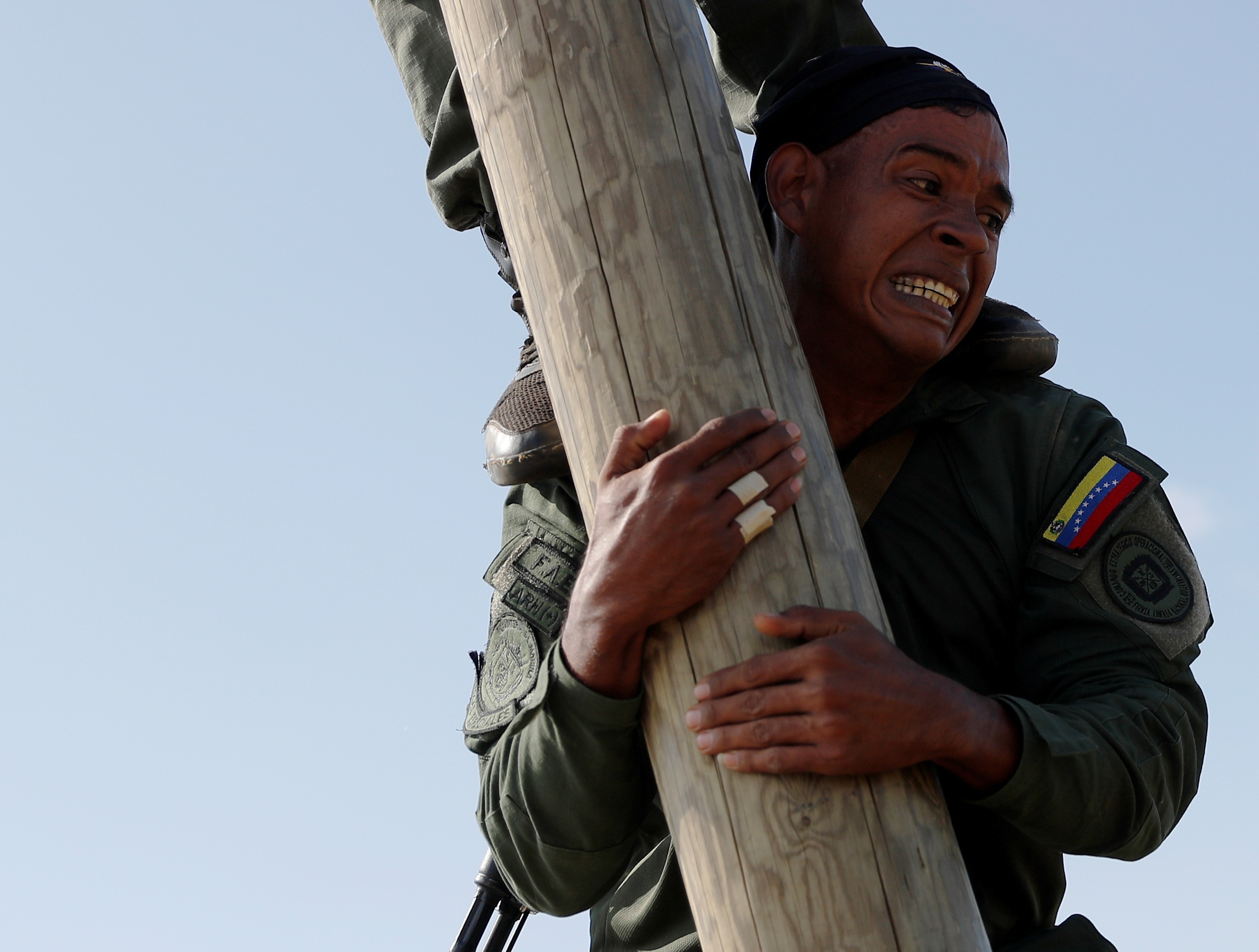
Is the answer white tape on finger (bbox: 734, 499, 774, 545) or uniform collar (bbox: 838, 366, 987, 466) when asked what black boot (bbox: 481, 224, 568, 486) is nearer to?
uniform collar (bbox: 838, 366, 987, 466)

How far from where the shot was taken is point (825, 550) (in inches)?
81.1

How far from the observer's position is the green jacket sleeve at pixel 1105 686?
232cm

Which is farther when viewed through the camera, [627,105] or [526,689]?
[526,689]

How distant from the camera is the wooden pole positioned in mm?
1928

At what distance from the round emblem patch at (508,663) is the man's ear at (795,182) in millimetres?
1057

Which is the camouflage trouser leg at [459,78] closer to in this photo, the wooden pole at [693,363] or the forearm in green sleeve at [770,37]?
the forearm in green sleeve at [770,37]

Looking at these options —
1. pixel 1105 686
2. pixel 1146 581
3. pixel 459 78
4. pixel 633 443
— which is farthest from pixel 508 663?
pixel 459 78

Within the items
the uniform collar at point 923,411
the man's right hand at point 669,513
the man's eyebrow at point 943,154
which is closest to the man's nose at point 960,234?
the man's eyebrow at point 943,154

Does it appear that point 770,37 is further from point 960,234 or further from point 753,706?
point 753,706

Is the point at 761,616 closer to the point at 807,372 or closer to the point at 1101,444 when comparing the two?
the point at 807,372

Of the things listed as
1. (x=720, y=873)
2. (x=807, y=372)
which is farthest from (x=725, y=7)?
(x=720, y=873)

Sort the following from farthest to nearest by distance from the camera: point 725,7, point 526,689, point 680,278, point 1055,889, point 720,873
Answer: point 725,7 → point 1055,889 → point 526,689 → point 680,278 → point 720,873

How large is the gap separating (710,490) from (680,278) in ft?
1.05

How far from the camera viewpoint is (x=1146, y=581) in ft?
8.89
